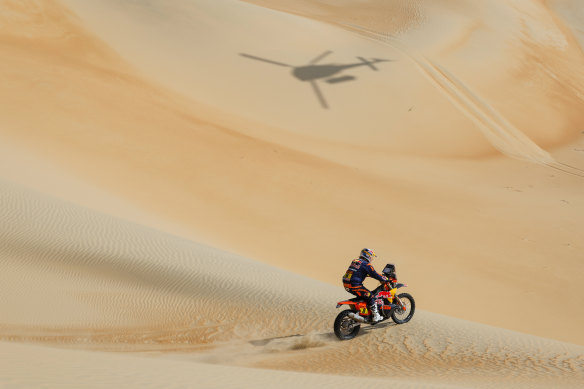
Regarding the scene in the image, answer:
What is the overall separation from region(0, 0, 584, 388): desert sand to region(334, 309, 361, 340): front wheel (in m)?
0.15

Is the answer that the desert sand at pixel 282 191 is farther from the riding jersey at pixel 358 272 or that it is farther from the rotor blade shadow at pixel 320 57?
the riding jersey at pixel 358 272

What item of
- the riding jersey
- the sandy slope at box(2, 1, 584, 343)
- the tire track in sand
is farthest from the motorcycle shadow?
the tire track in sand

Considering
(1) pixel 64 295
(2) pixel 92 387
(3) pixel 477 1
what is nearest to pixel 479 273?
(1) pixel 64 295

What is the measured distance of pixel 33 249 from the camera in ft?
36.0

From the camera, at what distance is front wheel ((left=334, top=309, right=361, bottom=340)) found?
8672mm

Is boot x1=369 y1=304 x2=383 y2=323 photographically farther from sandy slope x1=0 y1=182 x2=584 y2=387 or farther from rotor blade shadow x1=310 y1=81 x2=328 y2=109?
rotor blade shadow x1=310 y1=81 x2=328 y2=109

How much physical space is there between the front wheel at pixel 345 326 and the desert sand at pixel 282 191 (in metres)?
0.15

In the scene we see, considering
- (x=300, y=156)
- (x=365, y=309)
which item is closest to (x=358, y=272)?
(x=365, y=309)

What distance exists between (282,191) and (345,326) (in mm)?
8624

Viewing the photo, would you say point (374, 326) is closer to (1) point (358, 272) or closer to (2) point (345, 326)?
(2) point (345, 326)

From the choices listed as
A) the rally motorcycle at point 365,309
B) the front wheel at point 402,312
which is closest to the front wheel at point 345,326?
the rally motorcycle at point 365,309

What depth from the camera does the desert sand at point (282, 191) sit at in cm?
859

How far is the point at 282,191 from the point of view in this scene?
56.3 ft

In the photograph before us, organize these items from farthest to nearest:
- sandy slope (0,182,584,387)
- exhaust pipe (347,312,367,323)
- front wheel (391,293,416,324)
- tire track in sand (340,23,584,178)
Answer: tire track in sand (340,23,584,178) → front wheel (391,293,416,324) → exhaust pipe (347,312,367,323) → sandy slope (0,182,584,387)
